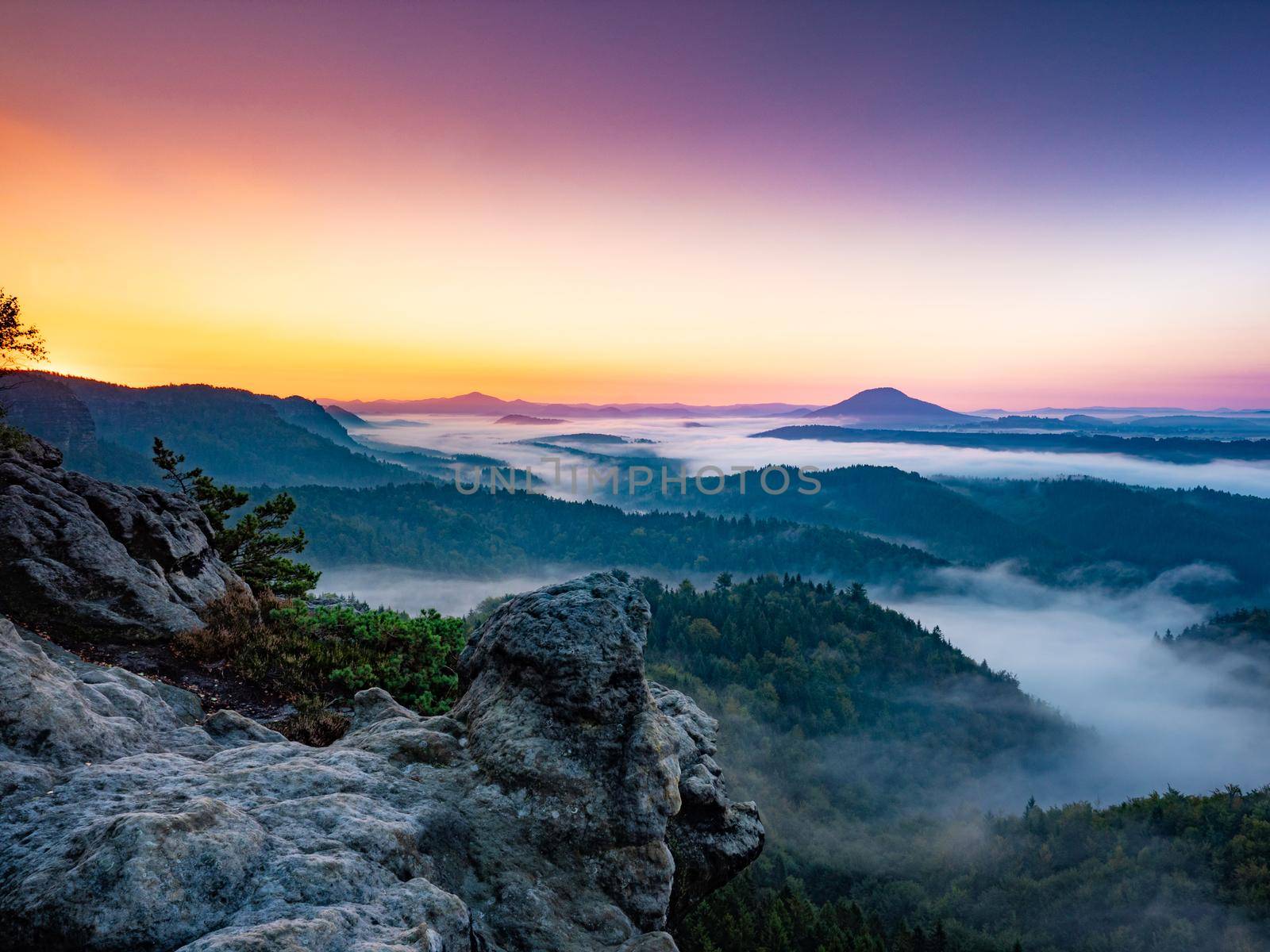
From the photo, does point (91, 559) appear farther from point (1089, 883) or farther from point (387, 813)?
point (1089, 883)

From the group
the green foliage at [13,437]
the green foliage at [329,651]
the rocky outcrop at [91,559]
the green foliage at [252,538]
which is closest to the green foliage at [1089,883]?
the green foliage at [252,538]

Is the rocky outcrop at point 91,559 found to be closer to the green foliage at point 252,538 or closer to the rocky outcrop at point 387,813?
the rocky outcrop at point 387,813

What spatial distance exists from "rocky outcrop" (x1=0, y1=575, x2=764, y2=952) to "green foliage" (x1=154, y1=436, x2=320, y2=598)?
1787cm

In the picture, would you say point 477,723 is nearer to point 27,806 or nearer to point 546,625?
point 546,625

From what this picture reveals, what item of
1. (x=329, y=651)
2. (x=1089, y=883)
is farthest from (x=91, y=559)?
(x=1089, y=883)

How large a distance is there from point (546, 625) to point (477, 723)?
6.44ft

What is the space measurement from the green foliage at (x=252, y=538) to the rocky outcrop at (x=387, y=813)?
58.6ft

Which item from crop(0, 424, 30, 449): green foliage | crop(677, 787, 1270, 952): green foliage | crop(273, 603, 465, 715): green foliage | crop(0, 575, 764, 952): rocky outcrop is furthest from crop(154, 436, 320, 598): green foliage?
crop(677, 787, 1270, 952): green foliage

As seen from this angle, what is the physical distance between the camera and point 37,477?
20047mm

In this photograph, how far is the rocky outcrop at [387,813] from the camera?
5.66 meters

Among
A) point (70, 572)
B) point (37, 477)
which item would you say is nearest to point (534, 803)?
point (70, 572)

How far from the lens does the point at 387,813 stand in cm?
814

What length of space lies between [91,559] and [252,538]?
14061 millimetres

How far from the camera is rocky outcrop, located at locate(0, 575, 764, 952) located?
5.66 metres
